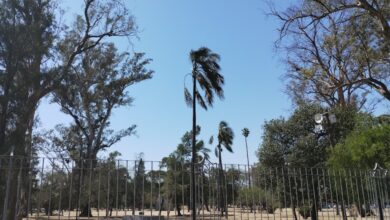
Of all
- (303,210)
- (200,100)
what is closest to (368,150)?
(303,210)

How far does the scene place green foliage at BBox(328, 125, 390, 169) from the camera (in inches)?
624

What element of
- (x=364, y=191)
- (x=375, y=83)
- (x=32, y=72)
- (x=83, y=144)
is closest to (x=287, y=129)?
(x=375, y=83)

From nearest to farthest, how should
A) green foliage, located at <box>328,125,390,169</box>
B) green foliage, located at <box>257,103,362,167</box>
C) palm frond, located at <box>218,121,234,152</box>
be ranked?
1. green foliage, located at <box>328,125,390,169</box>
2. green foliage, located at <box>257,103,362,167</box>
3. palm frond, located at <box>218,121,234,152</box>

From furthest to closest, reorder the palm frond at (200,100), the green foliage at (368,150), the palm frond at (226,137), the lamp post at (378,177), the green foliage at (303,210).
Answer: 1. the palm frond at (226,137)
2. the palm frond at (200,100)
3. the green foliage at (303,210)
4. the green foliage at (368,150)
5. the lamp post at (378,177)

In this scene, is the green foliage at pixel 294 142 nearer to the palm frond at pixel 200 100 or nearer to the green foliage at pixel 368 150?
the palm frond at pixel 200 100

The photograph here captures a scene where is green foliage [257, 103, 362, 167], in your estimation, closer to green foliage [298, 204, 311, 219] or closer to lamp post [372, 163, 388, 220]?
green foliage [298, 204, 311, 219]

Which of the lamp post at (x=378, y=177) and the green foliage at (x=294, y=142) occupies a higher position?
the green foliage at (x=294, y=142)

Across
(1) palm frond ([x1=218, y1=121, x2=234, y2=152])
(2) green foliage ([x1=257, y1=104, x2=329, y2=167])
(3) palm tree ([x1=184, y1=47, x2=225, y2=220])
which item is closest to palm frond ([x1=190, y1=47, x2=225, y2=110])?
(3) palm tree ([x1=184, y1=47, x2=225, y2=220])

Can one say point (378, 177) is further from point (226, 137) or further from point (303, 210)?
point (226, 137)

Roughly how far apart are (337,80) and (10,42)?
56.2 feet

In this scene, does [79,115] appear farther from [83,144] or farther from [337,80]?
[337,80]

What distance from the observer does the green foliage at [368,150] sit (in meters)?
15.8

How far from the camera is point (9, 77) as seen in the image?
58.6 ft

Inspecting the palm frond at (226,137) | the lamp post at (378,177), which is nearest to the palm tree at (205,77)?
the lamp post at (378,177)
